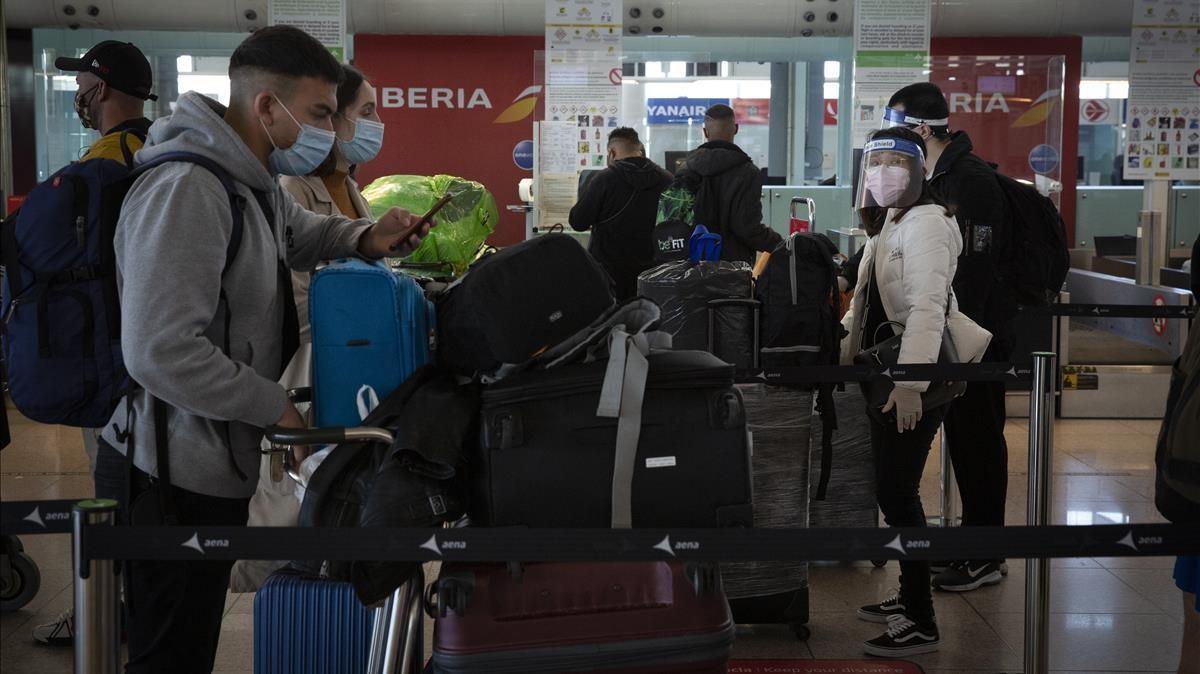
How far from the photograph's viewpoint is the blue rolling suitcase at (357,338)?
2.17 meters

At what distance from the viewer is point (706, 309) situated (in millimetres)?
4086

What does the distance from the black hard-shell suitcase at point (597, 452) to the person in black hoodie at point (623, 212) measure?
15.3ft

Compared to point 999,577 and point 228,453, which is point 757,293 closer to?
point 999,577

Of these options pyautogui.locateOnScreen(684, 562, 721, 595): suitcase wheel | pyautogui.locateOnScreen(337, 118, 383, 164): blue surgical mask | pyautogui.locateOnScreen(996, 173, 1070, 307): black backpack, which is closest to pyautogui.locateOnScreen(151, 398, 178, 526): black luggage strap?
pyautogui.locateOnScreen(684, 562, 721, 595): suitcase wheel

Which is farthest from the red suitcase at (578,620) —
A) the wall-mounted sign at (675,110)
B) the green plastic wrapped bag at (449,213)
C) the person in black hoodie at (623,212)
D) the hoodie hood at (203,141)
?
the wall-mounted sign at (675,110)

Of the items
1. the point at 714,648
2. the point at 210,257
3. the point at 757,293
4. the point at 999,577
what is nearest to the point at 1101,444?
the point at 999,577

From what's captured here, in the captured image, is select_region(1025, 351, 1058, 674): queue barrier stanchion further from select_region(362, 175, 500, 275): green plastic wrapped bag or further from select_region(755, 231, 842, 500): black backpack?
select_region(362, 175, 500, 275): green plastic wrapped bag

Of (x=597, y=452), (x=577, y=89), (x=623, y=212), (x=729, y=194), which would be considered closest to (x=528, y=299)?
(x=597, y=452)

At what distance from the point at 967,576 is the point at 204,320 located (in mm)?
3103

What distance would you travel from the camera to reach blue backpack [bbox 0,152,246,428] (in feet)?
6.95

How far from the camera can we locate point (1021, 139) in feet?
29.0

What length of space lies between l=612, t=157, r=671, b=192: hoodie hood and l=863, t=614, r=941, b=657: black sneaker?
3.45 metres

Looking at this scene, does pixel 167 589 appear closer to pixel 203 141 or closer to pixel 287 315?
pixel 287 315

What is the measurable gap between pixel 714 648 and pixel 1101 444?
209 inches
